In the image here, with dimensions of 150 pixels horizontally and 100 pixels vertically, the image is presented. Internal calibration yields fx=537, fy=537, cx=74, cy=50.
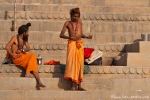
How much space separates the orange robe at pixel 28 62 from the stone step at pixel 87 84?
13.0 inches

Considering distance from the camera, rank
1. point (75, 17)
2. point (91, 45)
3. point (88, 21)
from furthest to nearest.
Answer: point (88, 21) → point (91, 45) → point (75, 17)

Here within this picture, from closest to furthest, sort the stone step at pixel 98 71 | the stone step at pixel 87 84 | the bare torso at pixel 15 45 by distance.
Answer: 1. the stone step at pixel 87 84
2. the stone step at pixel 98 71
3. the bare torso at pixel 15 45

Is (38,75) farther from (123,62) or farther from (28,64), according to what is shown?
(123,62)

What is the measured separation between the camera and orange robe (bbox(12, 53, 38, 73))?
11.6 m

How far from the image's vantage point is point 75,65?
11.3 meters

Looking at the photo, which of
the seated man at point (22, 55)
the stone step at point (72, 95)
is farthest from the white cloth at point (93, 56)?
the stone step at point (72, 95)

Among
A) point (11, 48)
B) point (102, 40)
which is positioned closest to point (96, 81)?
point (11, 48)

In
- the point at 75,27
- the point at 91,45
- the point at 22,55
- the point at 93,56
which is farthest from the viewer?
the point at 91,45

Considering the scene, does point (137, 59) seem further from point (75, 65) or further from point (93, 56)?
point (75, 65)

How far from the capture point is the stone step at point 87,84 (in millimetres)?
11383

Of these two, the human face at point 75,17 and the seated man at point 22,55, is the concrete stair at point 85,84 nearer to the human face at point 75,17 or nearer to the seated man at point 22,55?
the seated man at point 22,55

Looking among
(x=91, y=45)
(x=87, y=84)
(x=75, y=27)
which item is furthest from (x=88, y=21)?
(x=87, y=84)

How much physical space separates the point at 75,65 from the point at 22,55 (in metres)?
1.33

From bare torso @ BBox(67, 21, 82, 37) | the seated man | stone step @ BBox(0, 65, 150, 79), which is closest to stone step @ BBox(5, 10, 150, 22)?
the seated man
